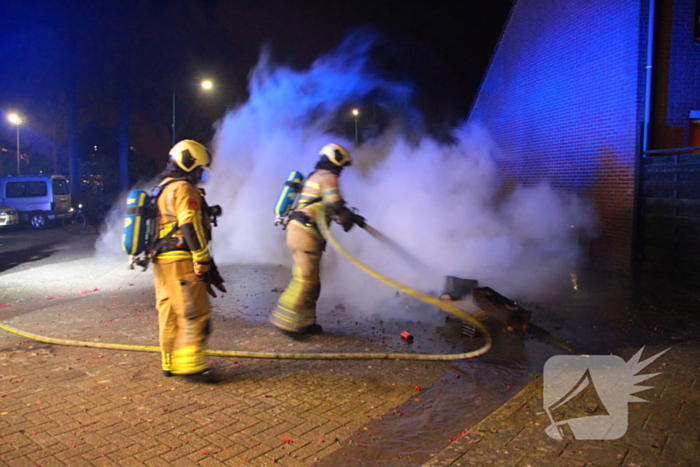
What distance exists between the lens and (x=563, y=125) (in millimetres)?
11258

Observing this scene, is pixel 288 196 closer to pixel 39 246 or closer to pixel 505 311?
pixel 505 311

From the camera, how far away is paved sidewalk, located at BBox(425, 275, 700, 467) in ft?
10.1

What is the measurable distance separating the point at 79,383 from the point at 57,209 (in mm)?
18577

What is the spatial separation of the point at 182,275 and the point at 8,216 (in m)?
17.7

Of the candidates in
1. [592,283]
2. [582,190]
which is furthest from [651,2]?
[592,283]

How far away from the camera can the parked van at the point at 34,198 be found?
19984 mm

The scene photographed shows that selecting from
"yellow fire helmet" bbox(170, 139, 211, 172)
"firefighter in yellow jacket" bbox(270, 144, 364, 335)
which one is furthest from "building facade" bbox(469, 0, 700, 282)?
"yellow fire helmet" bbox(170, 139, 211, 172)

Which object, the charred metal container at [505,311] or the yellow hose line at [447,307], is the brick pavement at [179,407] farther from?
the charred metal container at [505,311]

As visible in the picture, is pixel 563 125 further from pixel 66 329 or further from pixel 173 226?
pixel 66 329

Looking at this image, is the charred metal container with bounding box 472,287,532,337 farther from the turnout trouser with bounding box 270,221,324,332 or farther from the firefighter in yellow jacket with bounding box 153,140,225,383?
the firefighter in yellow jacket with bounding box 153,140,225,383

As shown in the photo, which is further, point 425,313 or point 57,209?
point 57,209

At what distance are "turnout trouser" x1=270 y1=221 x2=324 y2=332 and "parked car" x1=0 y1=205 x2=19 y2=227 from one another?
17.0 meters

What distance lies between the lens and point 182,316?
14.2 feet

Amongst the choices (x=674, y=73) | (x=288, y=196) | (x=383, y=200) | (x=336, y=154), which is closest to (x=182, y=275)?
(x=288, y=196)
